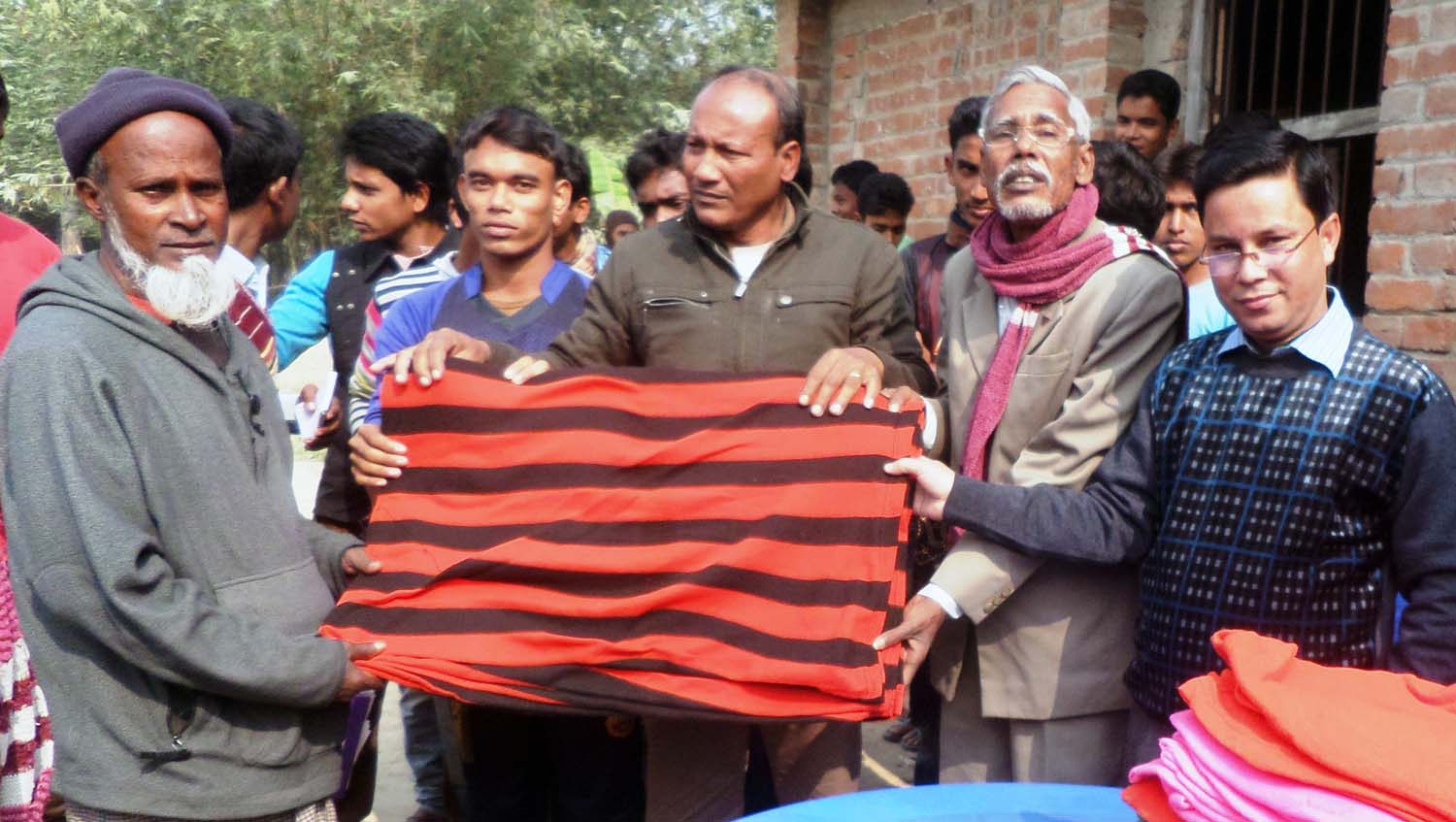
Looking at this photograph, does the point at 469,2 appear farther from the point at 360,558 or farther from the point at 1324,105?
the point at 360,558

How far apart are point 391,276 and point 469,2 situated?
48.8 ft

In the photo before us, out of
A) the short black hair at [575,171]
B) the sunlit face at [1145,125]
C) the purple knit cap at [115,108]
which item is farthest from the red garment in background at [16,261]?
the sunlit face at [1145,125]

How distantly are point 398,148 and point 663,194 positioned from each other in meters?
1.35

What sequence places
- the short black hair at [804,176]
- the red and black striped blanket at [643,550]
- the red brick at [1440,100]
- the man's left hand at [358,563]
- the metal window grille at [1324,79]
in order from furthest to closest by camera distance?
the metal window grille at [1324,79] < the red brick at [1440,100] < the short black hair at [804,176] < the man's left hand at [358,563] < the red and black striped blanket at [643,550]

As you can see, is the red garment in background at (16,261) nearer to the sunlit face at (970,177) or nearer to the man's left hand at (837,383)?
the man's left hand at (837,383)

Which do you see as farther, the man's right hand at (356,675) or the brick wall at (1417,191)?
the brick wall at (1417,191)

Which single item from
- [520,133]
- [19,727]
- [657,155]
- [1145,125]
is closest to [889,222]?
[657,155]

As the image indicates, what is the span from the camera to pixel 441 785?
4.46 metres

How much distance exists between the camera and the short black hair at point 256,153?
4062mm

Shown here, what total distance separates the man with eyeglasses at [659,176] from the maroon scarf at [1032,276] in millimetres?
2733

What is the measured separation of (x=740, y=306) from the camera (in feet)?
9.87

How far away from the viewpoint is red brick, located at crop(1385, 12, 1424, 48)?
415cm

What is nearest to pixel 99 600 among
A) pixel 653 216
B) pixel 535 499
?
pixel 535 499

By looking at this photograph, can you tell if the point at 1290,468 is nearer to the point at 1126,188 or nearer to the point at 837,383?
the point at 837,383
